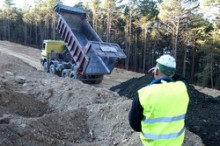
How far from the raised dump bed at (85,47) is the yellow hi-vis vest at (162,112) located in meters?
7.63

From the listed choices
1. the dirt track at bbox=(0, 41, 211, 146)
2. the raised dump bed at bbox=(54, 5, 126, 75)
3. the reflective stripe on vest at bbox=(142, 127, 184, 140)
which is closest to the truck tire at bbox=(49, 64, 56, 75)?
the raised dump bed at bbox=(54, 5, 126, 75)

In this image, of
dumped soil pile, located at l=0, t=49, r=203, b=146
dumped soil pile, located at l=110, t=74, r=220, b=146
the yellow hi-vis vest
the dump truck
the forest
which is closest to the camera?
the yellow hi-vis vest

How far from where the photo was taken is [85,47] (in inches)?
416

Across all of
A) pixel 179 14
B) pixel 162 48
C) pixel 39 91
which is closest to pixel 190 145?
pixel 39 91

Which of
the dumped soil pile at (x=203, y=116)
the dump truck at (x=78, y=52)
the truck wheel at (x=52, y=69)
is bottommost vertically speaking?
the dumped soil pile at (x=203, y=116)

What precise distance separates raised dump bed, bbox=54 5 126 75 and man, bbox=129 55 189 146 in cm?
754

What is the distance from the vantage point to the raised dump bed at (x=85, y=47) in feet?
33.9

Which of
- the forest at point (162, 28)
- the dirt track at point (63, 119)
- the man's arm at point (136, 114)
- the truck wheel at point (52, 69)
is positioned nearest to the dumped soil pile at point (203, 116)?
the dirt track at point (63, 119)

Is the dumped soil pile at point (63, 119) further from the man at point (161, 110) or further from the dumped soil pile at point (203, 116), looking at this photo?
the man at point (161, 110)

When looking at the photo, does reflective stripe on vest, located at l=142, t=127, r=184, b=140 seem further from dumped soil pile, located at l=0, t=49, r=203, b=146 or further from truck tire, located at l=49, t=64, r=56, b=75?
truck tire, located at l=49, t=64, r=56, b=75

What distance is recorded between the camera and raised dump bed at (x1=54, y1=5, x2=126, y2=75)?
406 inches

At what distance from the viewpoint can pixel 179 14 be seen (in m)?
20.6

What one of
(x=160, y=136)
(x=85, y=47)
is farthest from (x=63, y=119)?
(x=85, y=47)

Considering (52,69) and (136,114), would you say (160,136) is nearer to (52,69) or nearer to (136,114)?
(136,114)
